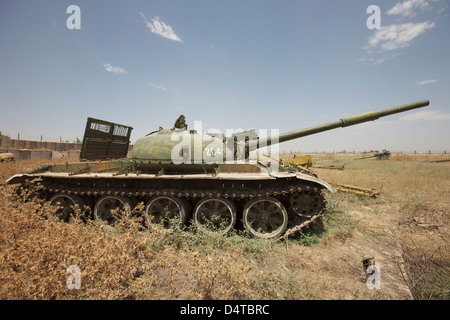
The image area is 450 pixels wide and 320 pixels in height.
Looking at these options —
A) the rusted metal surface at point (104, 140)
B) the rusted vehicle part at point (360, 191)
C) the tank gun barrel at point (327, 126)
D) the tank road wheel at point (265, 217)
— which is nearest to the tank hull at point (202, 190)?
the tank road wheel at point (265, 217)

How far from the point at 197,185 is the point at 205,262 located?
2.40 metres

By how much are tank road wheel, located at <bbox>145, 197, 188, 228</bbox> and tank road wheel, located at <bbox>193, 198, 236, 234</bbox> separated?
0.38 metres

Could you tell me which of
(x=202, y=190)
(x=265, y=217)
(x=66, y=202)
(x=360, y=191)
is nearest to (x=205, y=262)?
(x=202, y=190)

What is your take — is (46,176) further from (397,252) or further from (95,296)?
(397,252)

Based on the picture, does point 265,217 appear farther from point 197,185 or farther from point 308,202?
point 197,185

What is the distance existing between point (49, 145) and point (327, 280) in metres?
33.8

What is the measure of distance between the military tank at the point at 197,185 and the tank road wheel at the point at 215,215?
1.0 inches

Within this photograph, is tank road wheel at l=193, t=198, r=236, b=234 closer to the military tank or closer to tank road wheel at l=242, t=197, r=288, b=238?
the military tank

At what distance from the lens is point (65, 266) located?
2908 millimetres

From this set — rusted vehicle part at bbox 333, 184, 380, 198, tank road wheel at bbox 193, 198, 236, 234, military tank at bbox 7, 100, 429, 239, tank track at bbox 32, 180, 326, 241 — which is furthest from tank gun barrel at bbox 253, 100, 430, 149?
rusted vehicle part at bbox 333, 184, 380, 198

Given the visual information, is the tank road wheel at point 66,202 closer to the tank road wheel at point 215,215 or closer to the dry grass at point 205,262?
the dry grass at point 205,262

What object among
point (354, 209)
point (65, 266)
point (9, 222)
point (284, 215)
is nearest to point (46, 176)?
point (9, 222)

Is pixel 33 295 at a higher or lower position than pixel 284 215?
lower

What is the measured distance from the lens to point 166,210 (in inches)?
212
